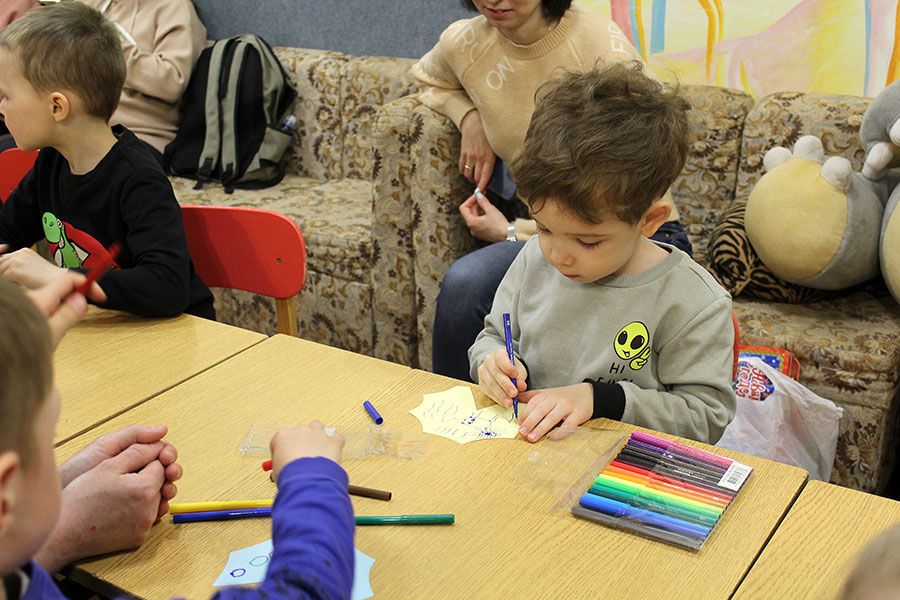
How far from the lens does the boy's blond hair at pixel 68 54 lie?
1586 millimetres

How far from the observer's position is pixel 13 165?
203 centimetres

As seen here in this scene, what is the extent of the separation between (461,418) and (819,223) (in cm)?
138

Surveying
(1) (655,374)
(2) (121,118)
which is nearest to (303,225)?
(2) (121,118)

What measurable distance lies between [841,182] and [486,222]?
0.89 m

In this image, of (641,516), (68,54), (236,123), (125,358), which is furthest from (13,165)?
(641,516)

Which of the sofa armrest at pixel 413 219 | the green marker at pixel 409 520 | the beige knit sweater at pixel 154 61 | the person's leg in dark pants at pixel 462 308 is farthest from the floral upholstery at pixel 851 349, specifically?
the beige knit sweater at pixel 154 61

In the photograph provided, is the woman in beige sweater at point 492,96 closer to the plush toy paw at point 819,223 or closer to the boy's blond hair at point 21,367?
the plush toy paw at point 819,223

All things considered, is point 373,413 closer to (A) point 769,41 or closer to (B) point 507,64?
(B) point 507,64

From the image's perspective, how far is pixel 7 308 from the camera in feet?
1.85

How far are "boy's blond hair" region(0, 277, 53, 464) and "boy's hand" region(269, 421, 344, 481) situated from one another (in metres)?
0.24

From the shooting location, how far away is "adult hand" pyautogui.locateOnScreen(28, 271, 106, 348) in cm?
84

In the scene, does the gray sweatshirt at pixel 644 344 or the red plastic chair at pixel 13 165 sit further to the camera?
the red plastic chair at pixel 13 165

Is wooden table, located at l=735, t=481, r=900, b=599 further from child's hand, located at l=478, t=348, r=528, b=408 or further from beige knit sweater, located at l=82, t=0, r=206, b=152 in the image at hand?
beige knit sweater, located at l=82, t=0, r=206, b=152

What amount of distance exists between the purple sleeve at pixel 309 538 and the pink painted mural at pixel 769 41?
215 centimetres
